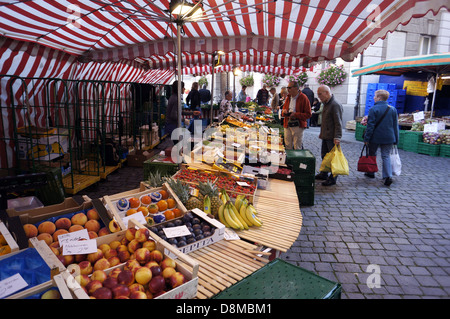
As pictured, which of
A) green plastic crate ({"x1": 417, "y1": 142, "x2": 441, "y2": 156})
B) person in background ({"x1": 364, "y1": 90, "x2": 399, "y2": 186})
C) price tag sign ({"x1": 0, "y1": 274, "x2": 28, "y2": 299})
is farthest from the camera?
green plastic crate ({"x1": 417, "y1": 142, "x2": 441, "y2": 156})

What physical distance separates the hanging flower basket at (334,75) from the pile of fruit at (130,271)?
17904 mm

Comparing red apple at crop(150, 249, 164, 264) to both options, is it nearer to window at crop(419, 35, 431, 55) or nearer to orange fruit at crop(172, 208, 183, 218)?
orange fruit at crop(172, 208, 183, 218)

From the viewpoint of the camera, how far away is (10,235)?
2.03 meters

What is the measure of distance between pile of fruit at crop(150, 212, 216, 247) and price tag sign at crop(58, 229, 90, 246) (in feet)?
1.55

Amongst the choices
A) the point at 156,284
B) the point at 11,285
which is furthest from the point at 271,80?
the point at 11,285

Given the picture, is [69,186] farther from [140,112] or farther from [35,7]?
[140,112]

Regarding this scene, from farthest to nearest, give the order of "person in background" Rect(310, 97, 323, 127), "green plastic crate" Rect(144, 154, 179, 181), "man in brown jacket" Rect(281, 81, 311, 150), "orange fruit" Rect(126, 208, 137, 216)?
"person in background" Rect(310, 97, 323, 127), "man in brown jacket" Rect(281, 81, 311, 150), "green plastic crate" Rect(144, 154, 179, 181), "orange fruit" Rect(126, 208, 137, 216)

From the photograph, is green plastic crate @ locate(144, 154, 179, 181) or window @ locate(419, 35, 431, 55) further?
window @ locate(419, 35, 431, 55)

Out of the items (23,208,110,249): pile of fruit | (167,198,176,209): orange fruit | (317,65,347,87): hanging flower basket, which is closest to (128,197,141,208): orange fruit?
(167,198,176,209): orange fruit

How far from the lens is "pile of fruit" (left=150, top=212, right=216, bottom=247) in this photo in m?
2.37

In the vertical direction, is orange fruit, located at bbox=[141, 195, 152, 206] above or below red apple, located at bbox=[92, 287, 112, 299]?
above

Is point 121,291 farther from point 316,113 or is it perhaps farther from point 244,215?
point 316,113

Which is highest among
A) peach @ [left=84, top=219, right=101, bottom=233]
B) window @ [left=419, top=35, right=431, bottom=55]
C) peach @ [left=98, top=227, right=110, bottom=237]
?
window @ [left=419, top=35, right=431, bottom=55]
